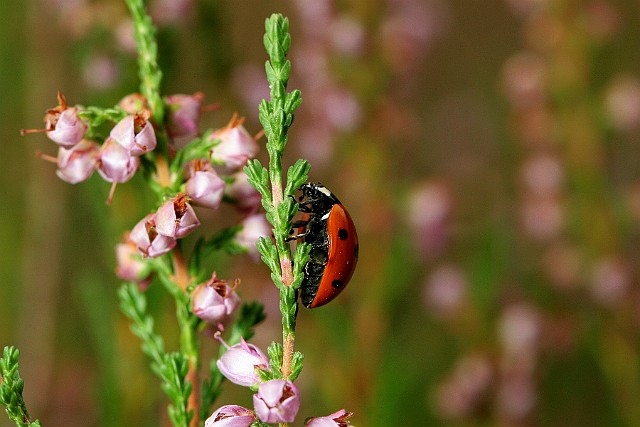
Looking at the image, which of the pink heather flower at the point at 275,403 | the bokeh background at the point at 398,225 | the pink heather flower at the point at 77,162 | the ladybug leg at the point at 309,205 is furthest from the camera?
the bokeh background at the point at 398,225

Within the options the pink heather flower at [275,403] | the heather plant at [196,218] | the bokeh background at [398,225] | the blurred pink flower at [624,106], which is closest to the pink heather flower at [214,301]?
the heather plant at [196,218]

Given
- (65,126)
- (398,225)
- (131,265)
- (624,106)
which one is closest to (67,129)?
(65,126)

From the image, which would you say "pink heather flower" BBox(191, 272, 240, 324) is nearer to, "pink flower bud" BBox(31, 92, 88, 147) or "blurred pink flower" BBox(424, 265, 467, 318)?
"pink flower bud" BBox(31, 92, 88, 147)

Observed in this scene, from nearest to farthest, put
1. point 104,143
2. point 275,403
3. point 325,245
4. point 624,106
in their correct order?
point 275,403 < point 104,143 < point 325,245 < point 624,106

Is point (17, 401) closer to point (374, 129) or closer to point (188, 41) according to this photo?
point (374, 129)

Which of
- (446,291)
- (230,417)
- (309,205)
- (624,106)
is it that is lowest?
(230,417)

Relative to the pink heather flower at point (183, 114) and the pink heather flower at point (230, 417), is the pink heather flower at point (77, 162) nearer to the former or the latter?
the pink heather flower at point (183, 114)

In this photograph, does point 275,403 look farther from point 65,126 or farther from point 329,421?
point 65,126
